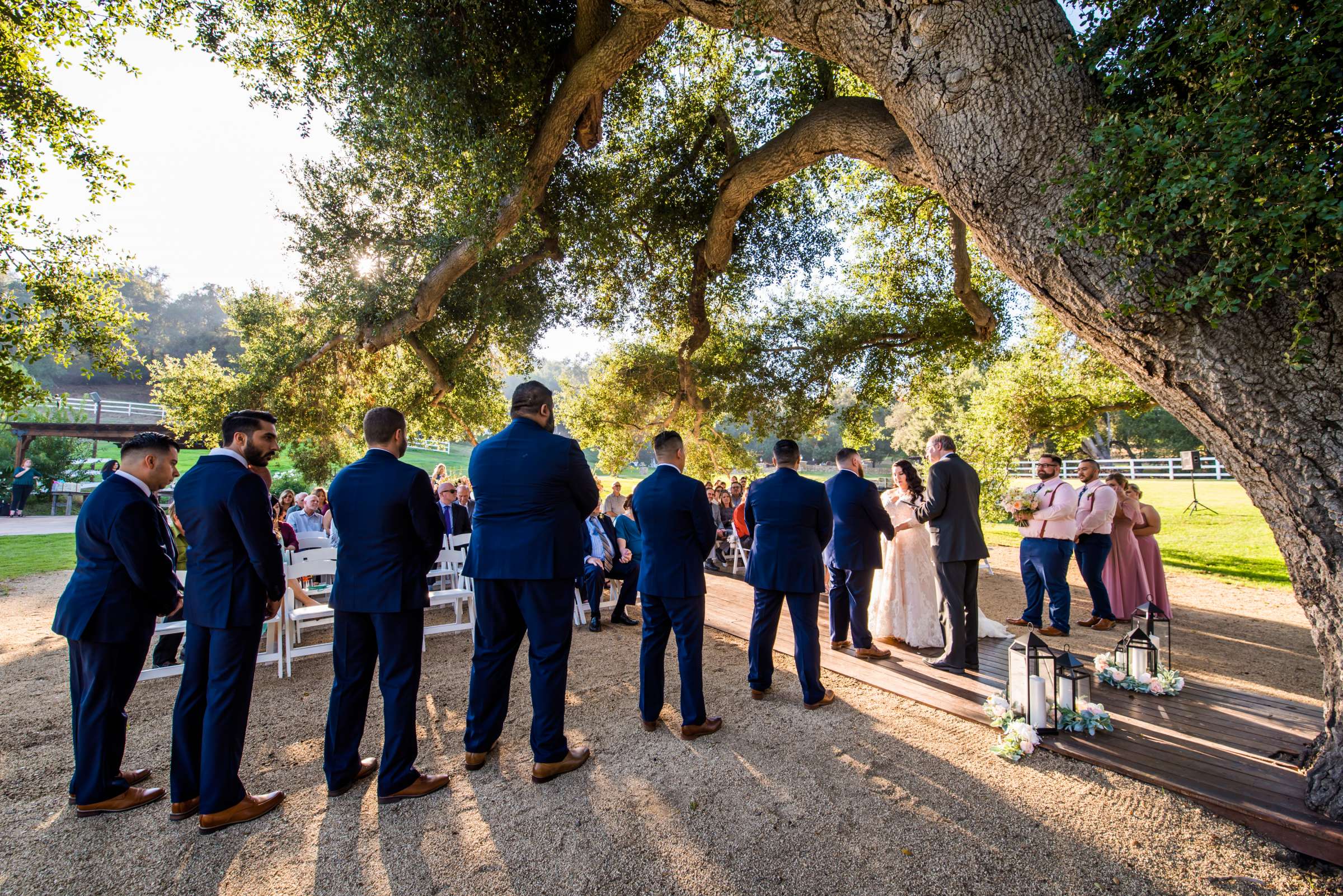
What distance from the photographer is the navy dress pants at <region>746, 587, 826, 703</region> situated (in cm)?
490

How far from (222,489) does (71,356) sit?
7.67 metres

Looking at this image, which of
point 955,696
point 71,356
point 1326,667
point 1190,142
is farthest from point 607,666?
point 71,356

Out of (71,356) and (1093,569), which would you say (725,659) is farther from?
(71,356)

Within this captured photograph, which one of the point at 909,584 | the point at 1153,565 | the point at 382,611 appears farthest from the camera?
the point at 1153,565

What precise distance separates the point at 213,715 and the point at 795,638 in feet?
13.0

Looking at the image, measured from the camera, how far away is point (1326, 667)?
3486 mm

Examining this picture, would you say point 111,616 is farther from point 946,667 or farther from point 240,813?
point 946,667

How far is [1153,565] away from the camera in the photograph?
778cm

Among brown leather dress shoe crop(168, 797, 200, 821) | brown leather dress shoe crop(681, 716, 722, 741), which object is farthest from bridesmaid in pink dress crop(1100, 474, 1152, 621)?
brown leather dress shoe crop(168, 797, 200, 821)

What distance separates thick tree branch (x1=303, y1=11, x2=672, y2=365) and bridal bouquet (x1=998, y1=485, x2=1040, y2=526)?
6558mm

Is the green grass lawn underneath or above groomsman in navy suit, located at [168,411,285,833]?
underneath

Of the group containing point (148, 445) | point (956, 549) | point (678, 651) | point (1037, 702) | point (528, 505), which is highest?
point (148, 445)

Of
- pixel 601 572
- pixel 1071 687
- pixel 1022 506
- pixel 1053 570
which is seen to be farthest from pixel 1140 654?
pixel 601 572

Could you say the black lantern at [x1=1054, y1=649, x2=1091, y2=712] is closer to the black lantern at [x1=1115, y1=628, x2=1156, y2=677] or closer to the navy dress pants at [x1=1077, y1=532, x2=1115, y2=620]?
the black lantern at [x1=1115, y1=628, x2=1156, y2=677]
